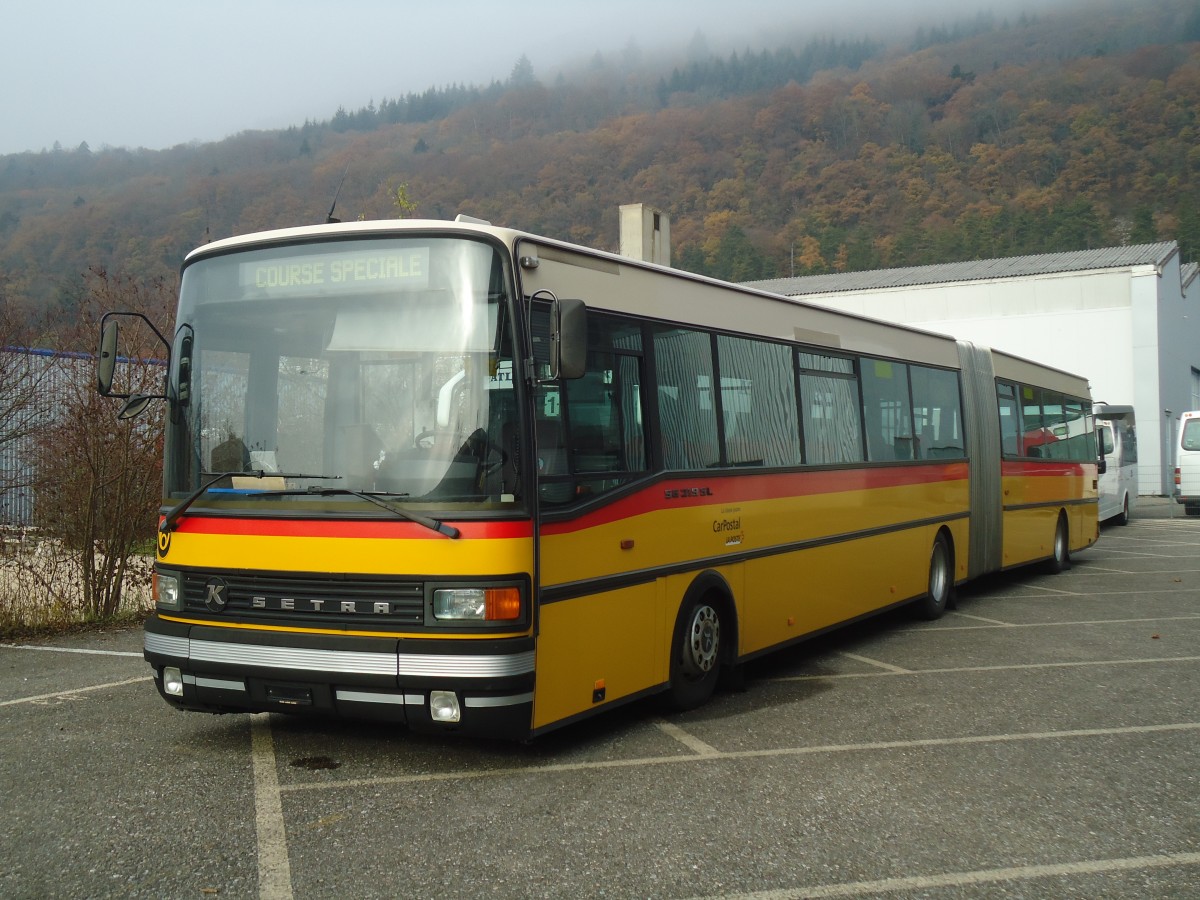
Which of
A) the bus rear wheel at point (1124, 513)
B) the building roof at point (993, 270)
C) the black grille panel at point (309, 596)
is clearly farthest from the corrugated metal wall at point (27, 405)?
the building roof at point (993, 270)

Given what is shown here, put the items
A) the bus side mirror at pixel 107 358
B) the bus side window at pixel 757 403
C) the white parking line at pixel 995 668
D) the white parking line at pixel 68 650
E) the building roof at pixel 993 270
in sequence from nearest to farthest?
1. the bus side mirror at pixel 107 358
2. the bus side window at pixel 757 403
3. the white parking line at pixel 995 668
4. the white parking line at pixel 68 650
5. the building roof at pixel 993 270

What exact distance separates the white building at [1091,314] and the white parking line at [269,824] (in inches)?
1477

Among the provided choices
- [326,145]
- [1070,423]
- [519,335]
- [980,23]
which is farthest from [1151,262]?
[980,23]

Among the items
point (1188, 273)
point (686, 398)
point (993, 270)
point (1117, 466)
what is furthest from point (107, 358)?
point (1188, 273)

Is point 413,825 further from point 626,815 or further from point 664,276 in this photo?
point 664,276

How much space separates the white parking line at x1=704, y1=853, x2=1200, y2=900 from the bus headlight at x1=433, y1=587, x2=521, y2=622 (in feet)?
6.00

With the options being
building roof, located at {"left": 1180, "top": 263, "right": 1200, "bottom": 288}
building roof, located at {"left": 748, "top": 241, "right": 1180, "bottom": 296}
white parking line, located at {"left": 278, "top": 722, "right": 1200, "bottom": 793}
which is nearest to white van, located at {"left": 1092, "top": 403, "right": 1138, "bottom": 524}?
building roof, located at {"left": 748, "top": 241, "right": 1180, "bottom": 296}

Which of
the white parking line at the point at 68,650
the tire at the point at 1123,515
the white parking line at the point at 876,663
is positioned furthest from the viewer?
the tire at the point at 1123,515

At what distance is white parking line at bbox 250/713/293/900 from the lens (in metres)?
4.54

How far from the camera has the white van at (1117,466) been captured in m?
26.8

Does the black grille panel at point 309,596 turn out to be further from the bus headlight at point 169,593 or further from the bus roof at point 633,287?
the bus roof at point 633,287

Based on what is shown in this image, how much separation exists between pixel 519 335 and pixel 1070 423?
566 inches

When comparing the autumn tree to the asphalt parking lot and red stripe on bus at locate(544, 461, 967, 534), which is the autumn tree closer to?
the asphalt parking lot

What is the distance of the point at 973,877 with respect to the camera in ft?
15.4
